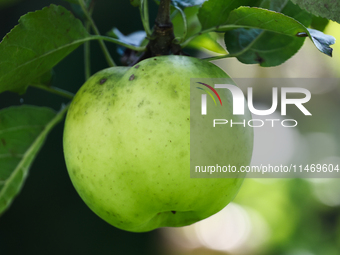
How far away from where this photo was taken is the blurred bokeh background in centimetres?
160

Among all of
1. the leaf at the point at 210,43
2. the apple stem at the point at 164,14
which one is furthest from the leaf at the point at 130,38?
the apple stem at the point at 164,14

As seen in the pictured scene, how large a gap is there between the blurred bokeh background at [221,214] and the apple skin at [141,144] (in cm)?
24

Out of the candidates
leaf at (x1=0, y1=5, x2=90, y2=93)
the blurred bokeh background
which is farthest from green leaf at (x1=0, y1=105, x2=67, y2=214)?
leaf at (x1=0, y1=5, x2=90, y2=93)

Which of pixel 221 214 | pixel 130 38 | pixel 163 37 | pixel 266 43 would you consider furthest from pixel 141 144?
pixel 221 214

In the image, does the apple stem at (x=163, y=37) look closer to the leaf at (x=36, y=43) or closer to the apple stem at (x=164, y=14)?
the apple stem at (x=164, y=14)

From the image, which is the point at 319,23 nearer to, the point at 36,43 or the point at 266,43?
the point at 266,43

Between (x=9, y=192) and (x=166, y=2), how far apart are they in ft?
1.51

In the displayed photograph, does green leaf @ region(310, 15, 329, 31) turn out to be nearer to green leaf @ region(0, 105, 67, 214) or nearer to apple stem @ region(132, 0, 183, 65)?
apple stem @ region(132, 0, 183, 65)

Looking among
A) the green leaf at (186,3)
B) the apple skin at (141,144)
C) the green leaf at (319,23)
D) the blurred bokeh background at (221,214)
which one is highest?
the green leaf at (186,3)

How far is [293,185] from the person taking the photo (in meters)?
2.30

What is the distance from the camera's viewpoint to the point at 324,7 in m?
0.41

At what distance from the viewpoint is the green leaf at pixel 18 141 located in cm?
65

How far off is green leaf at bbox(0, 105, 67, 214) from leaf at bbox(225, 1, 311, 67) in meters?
0.35

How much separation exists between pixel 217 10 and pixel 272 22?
0.29ft
